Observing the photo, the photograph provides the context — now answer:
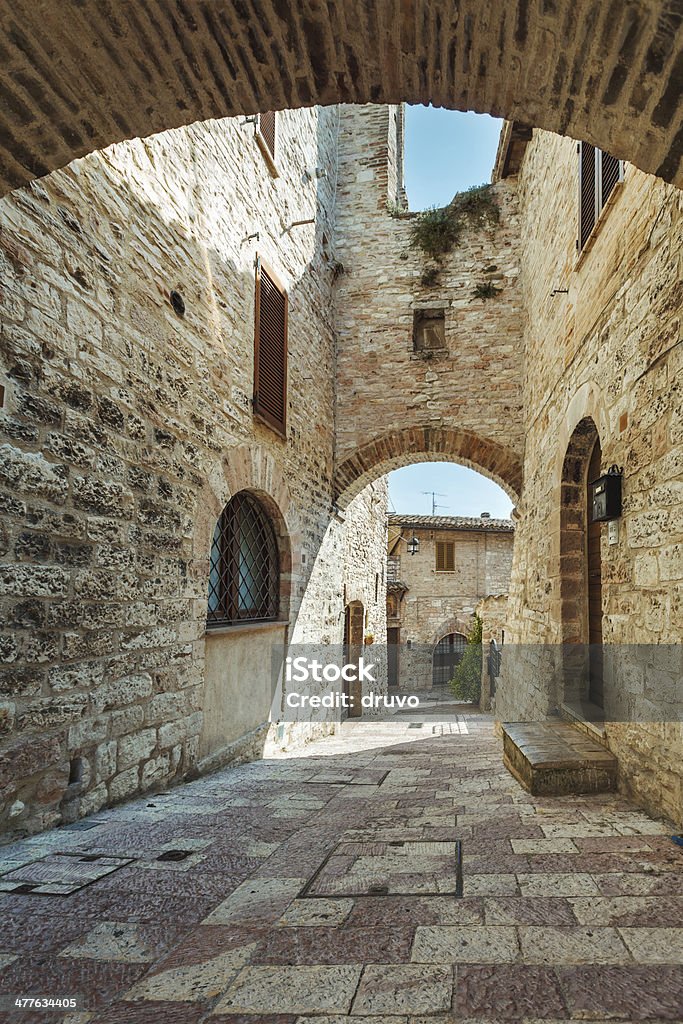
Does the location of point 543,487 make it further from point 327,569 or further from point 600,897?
point 600,897

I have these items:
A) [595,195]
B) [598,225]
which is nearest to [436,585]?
[595,195]

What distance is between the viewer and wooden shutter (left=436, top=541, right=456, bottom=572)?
19.4 meters

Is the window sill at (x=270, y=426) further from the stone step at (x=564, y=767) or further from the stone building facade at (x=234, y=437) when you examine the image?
the stone step at (x=564, y=767)

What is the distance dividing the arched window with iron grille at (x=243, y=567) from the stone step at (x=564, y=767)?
2.52 meters

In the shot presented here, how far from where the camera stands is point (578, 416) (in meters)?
4.76

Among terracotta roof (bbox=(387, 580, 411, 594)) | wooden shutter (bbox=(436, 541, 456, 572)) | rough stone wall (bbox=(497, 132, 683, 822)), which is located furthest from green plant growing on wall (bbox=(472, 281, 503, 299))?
wooden shutter (bbox=(436, 541, 456, 572))

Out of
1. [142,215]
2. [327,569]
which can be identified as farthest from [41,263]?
[327,569]

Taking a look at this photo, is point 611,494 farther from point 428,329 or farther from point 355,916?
point 428,329

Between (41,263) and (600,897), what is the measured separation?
3.48m

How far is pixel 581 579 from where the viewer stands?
5219mm

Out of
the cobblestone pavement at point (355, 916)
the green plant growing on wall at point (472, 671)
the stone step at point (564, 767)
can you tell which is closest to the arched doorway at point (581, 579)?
the stone step at point (564, 767)

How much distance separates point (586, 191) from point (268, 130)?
11.9ft

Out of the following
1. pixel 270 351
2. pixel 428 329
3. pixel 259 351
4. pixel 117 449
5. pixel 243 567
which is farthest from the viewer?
pixel 428 329

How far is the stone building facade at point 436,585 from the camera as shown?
19.1m
